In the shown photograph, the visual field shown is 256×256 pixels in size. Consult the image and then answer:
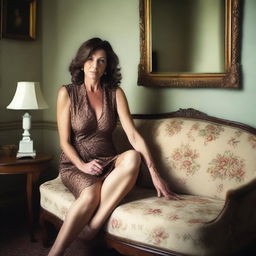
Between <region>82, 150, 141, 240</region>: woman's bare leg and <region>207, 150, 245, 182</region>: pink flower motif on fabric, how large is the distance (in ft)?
1.29

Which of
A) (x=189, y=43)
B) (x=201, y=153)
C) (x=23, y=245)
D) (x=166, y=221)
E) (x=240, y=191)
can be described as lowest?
(x=23, y=245)

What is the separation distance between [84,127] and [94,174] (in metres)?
0.27

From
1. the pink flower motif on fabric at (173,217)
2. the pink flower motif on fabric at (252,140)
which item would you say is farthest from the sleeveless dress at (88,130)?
the pink flower motif on fabric at (252,140)

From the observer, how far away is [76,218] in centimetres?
184

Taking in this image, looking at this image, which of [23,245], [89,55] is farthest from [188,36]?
[23,245]

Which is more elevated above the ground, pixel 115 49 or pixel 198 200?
pixel 115 49

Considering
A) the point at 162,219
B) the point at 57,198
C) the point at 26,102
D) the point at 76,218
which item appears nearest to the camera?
the point at 162,219

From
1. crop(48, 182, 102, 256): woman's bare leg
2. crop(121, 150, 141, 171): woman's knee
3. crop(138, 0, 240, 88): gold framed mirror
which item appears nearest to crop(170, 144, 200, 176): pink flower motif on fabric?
crop(121, 150, 141, 171): woman's knee

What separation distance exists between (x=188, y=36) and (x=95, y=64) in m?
0.56

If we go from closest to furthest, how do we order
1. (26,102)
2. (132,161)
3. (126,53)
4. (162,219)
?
(162,219), (132,161), (26,102), (126,53)

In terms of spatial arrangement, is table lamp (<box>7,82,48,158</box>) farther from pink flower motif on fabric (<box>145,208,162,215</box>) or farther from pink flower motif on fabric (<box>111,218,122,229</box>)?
pink flower motif on fabric (<box>145,208,162,215</box>)

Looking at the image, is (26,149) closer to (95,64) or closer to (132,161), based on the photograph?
(95,64)

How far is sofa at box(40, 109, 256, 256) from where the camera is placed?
5.36 feet

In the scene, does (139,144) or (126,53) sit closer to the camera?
(139,144)
